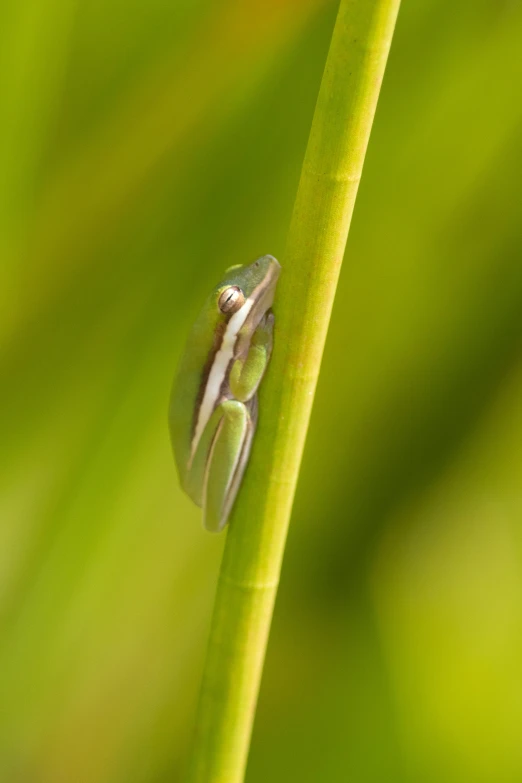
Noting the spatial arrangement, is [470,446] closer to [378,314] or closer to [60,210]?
[378,314]

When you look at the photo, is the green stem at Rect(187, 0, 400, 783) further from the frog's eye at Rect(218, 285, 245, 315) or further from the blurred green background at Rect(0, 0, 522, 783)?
the frog's eye at Rect(218, 285, 245, 315)

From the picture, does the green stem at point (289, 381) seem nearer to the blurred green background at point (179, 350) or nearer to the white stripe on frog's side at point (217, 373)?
the blurred green background at point (179, 350)

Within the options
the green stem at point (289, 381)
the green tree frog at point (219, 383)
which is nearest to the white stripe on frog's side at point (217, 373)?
the green tree frog at point (219, 383)

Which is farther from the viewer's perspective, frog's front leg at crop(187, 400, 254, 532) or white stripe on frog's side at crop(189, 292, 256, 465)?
white stripe on frog's side at crop(189, 292, 256, 465)

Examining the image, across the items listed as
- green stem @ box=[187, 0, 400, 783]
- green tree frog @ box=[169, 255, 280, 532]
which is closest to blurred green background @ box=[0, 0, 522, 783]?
green tree frog @ box=[169, 255, 280, 532]

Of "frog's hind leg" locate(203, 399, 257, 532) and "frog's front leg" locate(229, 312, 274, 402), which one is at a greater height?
"frog's front leg" locate(229, 312, 274, 402)

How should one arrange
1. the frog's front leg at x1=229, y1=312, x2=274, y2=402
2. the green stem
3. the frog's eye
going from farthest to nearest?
the frog's eye, the frog's front leg at x1=229, y1=312, x2=274, y2=402, the green stem

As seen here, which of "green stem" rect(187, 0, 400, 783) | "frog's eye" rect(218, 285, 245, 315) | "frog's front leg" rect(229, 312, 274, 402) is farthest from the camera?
"frog's eye" rect(218, 285, 245, 315)
